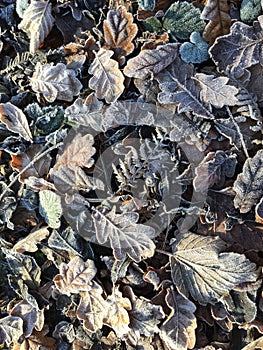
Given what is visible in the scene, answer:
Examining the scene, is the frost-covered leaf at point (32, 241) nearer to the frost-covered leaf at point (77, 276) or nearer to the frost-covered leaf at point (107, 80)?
the frost-covered leaf at point (77, 276)

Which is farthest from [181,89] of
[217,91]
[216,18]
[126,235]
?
[126,235]

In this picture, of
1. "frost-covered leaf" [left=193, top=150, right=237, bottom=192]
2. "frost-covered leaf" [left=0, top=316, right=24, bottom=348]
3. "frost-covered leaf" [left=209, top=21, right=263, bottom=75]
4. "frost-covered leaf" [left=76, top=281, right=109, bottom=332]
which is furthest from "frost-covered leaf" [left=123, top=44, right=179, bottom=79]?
"frost-covered leaf" [left=0, top=316, right=24, bottom=348]

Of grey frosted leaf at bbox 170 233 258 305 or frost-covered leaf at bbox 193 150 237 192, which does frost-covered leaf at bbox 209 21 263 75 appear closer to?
frost-covered leaf at bbox 193 150 237 192

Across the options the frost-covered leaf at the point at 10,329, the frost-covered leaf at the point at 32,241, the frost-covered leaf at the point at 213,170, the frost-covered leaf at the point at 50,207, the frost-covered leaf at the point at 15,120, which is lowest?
the frost-covered leaf at the point at 10,329

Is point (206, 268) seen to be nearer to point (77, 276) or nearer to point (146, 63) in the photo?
point (77, 276)

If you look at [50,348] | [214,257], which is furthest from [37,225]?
[214,257]

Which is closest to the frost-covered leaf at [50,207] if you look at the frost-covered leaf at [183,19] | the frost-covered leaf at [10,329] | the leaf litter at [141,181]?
the leaf litter at [141,181]

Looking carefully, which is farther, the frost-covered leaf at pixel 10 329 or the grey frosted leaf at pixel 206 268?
the frost-covered leaf at pixel 10 329
